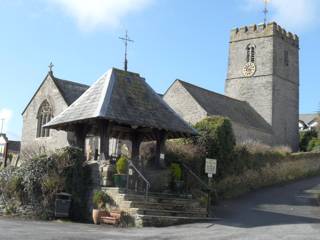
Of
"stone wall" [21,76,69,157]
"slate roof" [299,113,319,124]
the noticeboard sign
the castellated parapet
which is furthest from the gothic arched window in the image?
the noticeboard sign

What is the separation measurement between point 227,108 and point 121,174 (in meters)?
25.2

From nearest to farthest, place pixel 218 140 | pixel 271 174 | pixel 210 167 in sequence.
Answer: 1. pixel 210 167
2. pixel 218 140
3. pixel 271 174

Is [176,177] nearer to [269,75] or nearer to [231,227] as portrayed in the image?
[231,227]

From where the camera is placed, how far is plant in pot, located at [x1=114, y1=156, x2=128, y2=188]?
20297 millimetres

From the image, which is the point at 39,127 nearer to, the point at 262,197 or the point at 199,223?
the point at 262,197

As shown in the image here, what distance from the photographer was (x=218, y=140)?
27.9m

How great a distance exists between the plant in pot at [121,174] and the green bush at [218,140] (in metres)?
7.59

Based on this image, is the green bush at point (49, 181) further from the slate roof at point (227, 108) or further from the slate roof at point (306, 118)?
the slate roof at point (306, 118)

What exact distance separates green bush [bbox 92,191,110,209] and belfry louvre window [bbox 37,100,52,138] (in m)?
19.0

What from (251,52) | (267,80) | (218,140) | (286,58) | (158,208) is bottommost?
(158,208)

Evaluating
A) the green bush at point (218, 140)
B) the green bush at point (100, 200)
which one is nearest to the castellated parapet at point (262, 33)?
the green bush at point (218, 140)

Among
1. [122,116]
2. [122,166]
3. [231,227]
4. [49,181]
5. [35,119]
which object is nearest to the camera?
[231,227]

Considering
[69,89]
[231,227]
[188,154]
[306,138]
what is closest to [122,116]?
[188,154]

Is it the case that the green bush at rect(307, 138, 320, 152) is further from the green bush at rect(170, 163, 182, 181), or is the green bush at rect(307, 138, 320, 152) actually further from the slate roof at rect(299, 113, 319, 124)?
the green bush at rect(170, 163, 182, 181)
